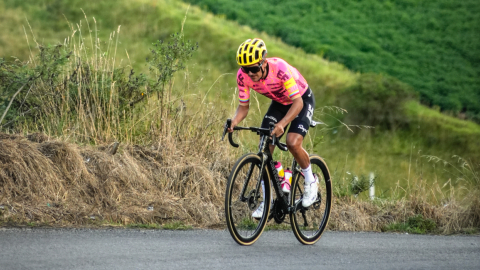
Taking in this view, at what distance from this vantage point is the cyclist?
662 centimetres

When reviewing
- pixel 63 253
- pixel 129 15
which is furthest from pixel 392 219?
pixel 129 15

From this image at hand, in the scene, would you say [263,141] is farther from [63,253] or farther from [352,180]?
[352,180]

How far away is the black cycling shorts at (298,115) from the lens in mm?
7258

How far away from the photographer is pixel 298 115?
24.2ft

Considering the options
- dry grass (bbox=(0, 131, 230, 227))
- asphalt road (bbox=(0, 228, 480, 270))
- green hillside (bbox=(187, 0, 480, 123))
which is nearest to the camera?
asphalt road (bbox=(0, 228, 480, 270))

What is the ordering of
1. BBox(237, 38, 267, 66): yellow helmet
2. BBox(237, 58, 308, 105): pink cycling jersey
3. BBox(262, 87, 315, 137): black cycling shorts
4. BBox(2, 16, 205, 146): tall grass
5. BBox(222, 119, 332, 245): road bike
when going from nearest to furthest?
BBox(237, 38, 267, 66): yellow helmet < BBox(222, 119, 332, 245): road bike < BBox(237, 58, 308, 105): pink cycling jersey < BBox(262, 87, 315, 137): black cycling shorts < BBox(2, 16, 205, 146): tall grass

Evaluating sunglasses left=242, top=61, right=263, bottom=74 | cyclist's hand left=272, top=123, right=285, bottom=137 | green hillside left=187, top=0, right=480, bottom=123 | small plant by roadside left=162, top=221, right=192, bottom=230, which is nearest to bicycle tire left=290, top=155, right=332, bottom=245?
cyclist's hand left=272, top=123, right=285, bottom=137

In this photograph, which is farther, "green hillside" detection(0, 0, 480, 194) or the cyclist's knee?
"green hillside" detection(0, 0, 480, 194)

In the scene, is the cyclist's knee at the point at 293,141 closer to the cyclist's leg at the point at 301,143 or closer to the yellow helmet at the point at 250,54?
the cyclist's leg at the point at 301,143

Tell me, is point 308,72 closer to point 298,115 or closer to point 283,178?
point 298,115

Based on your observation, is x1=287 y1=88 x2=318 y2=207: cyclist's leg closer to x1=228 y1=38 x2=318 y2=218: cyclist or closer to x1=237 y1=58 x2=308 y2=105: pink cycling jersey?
x1=228 y1=38 x2=318 y2=218: cyclist

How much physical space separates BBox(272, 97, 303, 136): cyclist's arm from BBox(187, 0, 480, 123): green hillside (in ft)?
140

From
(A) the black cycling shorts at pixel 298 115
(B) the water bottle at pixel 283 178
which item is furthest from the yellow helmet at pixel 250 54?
(B) the water bottle at pixel 283 178

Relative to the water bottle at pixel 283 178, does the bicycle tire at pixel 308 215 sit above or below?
below
